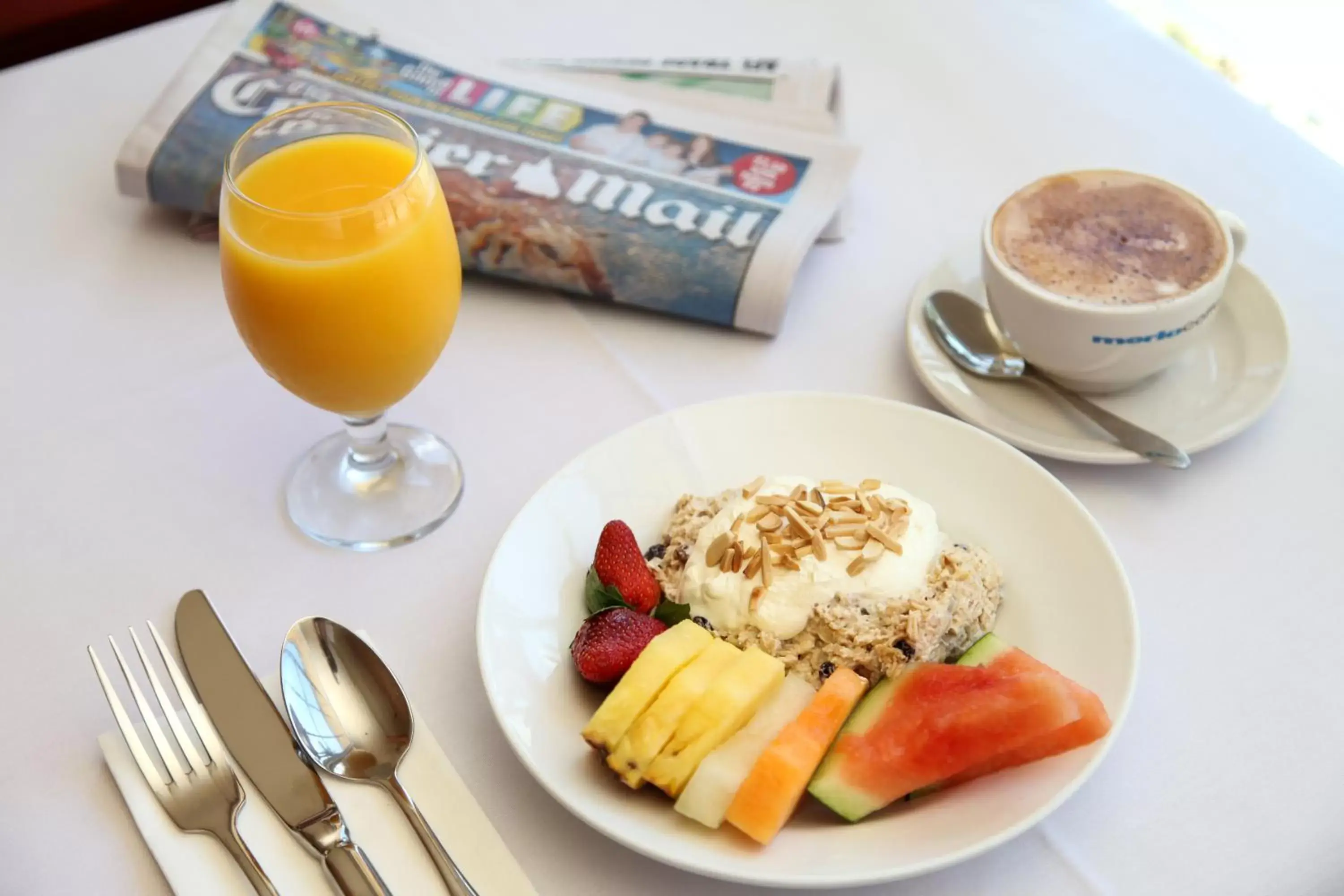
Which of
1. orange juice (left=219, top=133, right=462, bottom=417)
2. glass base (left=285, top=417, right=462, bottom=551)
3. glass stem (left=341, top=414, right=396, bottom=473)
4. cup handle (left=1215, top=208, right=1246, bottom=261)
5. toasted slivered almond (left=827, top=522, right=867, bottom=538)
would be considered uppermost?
cup handle (left=1215, top=208, right=1246, bottom=261)

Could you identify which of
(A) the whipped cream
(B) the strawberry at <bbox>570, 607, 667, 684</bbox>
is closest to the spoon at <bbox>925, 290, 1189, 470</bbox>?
(A) the whipped cream

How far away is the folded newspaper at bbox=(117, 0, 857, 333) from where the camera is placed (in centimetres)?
123

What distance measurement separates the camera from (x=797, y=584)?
2.93 feet

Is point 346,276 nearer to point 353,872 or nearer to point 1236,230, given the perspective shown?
point 353,872

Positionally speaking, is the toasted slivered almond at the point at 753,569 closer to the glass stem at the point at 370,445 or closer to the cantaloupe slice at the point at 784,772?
the cantaloupe slice at the point at 784,772

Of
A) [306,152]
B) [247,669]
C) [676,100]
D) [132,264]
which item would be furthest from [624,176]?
[247,669]

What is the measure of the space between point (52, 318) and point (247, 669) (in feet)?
1.95

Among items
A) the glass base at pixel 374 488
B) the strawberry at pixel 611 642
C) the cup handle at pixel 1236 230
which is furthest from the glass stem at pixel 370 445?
the cup handle at pixel 1236 230

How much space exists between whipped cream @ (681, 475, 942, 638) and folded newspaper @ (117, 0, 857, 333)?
376 millimetres

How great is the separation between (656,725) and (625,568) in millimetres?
164

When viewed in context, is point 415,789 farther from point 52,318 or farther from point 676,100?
point 676,100

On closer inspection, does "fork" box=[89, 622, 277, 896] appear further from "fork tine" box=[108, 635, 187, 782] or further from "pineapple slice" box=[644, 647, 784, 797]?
"pineapple slice" box=[644, 647, 784, 797]

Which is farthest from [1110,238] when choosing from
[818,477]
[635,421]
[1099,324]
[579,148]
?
[579,148]

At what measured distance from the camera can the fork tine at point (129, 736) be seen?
0.83 m
